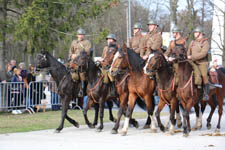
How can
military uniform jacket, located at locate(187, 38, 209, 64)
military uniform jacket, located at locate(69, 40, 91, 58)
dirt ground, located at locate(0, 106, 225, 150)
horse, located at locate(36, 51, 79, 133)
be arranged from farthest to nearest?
Result: military uniform jacket, located at locate(69, 40, 91, 58) < horse, located at locate(36, 51, 79, 133) < military uniform jacket, located at locate(187, 38, 209, 64) < dirt ground, located at locate(0, 106, 225, 150)

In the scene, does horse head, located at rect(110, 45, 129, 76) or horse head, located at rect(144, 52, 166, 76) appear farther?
horse head, located at rect(110, 45, 129, 76)

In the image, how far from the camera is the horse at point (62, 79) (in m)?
15.1

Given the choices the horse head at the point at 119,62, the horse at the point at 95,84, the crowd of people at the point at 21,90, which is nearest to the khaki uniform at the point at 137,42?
the horse at the point at 95,84

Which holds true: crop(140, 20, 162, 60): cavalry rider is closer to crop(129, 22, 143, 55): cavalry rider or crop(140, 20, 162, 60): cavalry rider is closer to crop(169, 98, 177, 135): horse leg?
crop(129, 22, 143, 55): cavalry rider

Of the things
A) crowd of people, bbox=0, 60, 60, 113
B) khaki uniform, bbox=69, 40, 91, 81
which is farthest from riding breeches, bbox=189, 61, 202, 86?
crowd of people, bbox=0, 60, 60, 113

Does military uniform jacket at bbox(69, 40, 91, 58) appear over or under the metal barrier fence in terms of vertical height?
over

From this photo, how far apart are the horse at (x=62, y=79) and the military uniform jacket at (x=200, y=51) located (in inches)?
159

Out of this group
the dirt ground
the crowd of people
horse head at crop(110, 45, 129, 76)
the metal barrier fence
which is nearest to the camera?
the dirt ground

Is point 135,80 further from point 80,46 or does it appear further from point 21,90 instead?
point 21,90

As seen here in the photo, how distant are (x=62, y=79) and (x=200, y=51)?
4.63 metres

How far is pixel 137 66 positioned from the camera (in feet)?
46.8

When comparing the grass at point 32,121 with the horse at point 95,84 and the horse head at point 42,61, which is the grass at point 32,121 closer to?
the horse at point 95,84

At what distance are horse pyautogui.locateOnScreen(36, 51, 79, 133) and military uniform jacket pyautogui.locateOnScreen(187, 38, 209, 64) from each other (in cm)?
405

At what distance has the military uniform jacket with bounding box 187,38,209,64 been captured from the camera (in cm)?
1403
